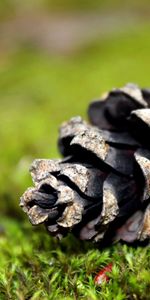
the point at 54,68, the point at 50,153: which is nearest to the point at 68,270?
the point at 50,153

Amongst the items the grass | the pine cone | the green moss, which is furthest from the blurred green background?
the pine cone

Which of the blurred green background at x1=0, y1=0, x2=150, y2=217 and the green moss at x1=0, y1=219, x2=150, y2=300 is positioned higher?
the blurred green background at x1=0, y1=0, x2=150, y2=217

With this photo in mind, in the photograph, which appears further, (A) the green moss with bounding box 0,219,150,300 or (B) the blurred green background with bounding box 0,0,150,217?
(B) the blurred green background with bounding box 0,0,150,217

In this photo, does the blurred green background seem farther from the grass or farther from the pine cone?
the pine cone

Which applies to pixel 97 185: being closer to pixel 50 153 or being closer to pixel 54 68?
pixel 50 153

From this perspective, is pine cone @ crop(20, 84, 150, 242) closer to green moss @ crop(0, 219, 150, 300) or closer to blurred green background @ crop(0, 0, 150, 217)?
green moss @ crop(0, 219, 150, 300)

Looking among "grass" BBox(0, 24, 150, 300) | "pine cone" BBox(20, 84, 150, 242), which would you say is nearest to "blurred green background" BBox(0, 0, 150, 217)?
"grass" BBox(0, 24, 150, 300)

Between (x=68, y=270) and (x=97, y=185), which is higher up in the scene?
(x=97, y=185)
